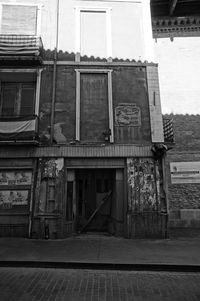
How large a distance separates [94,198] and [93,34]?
691 cm

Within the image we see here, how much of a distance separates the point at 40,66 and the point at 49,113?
6.76 feet

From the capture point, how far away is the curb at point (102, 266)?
6.54m

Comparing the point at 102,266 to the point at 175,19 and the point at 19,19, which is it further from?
the point at 175,19

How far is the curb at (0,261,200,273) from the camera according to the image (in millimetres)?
6536

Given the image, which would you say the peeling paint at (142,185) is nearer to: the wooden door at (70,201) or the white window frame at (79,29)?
the wooden door at (70,201)

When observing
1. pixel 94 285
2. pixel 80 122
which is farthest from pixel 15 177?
pixel 94 285

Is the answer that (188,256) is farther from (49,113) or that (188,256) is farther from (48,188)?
(49,113)

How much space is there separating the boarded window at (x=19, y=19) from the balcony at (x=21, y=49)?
0.83m

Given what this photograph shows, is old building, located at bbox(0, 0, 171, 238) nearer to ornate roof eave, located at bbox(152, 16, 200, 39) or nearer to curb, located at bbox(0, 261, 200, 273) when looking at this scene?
ornate roof eave, located at bbox(152, 16, 200, 39)

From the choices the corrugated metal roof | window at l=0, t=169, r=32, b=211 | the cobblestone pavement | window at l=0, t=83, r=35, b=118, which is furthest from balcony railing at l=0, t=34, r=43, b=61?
the cobblestone pavement

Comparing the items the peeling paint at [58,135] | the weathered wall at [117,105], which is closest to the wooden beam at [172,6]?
the weathered wall at [117,105]

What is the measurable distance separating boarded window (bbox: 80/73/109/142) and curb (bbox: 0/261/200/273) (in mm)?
5245

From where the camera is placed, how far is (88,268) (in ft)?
22.0

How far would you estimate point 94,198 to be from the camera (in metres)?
11.7
